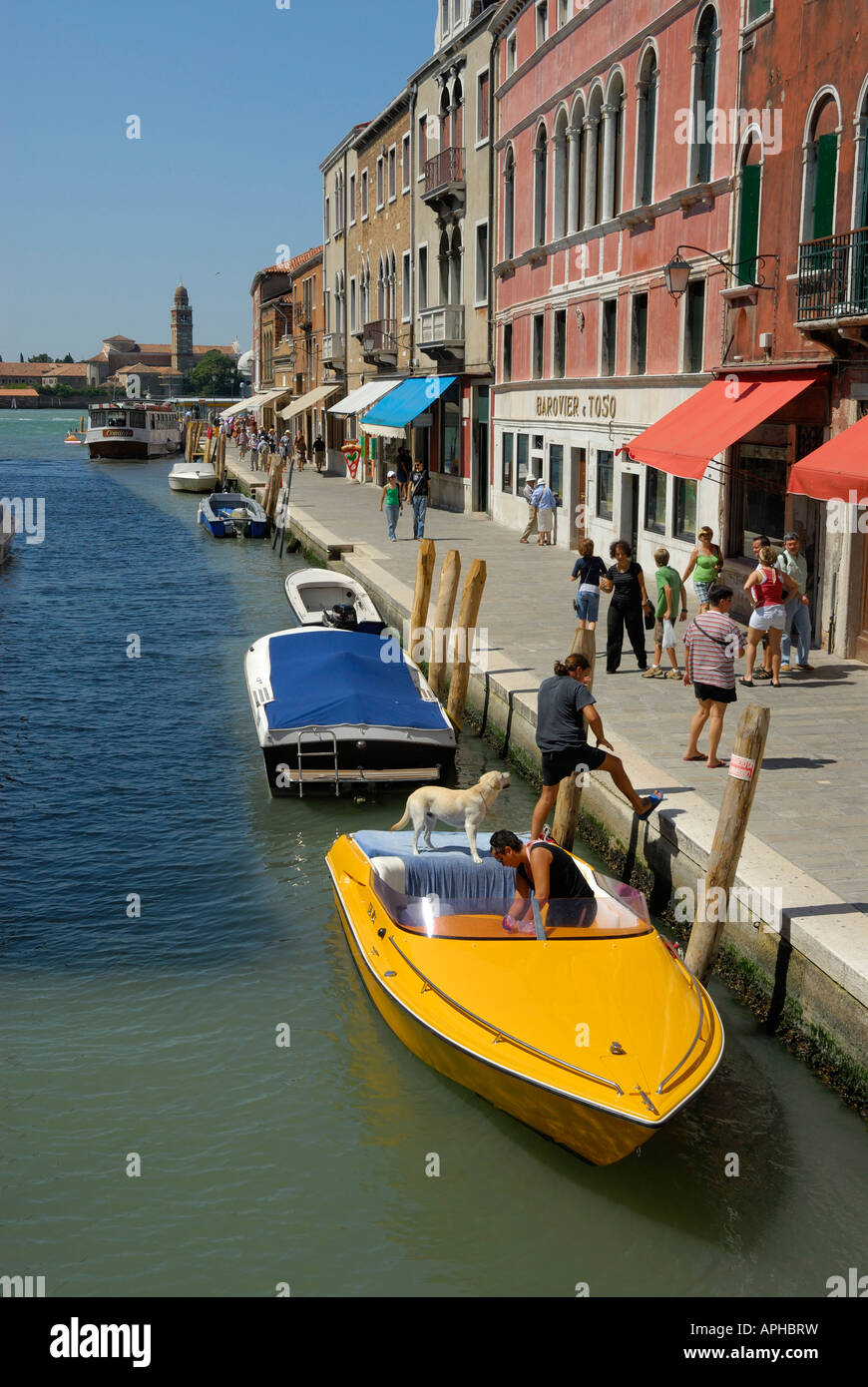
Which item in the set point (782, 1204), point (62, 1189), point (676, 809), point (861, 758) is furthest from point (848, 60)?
point (62, 1189)

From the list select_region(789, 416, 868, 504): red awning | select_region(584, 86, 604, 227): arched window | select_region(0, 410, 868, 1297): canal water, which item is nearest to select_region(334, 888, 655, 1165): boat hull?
select_region(0, 410, 868, 1297): canal water

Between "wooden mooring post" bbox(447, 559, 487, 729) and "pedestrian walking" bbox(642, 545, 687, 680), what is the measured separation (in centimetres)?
200

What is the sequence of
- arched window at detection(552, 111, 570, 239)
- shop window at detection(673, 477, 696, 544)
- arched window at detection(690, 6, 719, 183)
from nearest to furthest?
arched window at detection(690, 6, 719, 183)
shop window at detection(673, 477, 696, 544)
arched window at detection(552, 111, 570, 239)

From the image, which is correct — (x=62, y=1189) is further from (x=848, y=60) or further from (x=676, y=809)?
(x=848, y=60)

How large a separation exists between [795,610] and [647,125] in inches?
422

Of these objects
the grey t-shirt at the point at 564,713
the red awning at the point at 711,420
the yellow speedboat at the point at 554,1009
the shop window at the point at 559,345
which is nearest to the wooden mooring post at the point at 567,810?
the grey t-shirt at the point at 564,713

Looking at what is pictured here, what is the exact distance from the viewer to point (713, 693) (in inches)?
456

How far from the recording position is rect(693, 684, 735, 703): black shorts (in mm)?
11555

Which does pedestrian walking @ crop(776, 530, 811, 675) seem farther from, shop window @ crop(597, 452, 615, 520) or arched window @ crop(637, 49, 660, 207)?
shop window @ crop(597, 452, 615, 520)

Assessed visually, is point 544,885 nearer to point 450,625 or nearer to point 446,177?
point 450,625

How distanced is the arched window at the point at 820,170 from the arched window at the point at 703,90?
140 inches

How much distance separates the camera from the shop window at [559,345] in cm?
2756

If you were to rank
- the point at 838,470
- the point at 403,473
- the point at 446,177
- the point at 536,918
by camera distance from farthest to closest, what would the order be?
the point at 403,473 < the point at 446,177 < the point at 838,470 < the point at 536,918

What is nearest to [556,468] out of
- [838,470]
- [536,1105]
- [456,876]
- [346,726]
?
[838,470]
